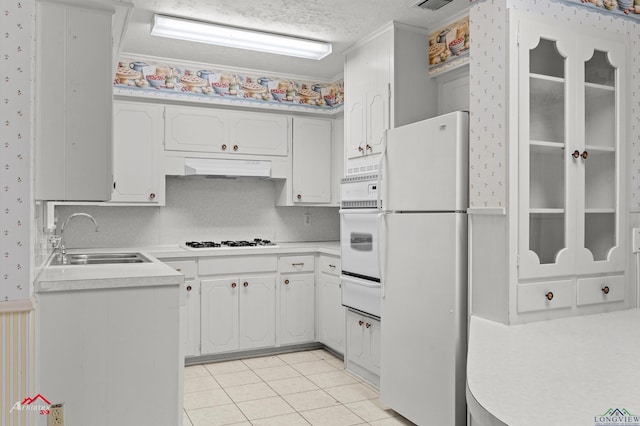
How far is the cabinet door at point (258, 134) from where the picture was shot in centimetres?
457

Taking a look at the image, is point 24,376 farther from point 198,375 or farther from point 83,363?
point 198,375

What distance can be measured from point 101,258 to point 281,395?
1.62m

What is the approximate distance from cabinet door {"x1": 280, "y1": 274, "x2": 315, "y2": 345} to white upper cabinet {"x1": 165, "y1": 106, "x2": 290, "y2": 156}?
123 centimetres

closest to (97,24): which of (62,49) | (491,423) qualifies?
(62,49)

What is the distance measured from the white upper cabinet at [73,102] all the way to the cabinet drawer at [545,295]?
1997 mm

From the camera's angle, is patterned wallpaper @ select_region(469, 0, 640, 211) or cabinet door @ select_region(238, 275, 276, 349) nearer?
patterned wallpaper @ select_region(469, 0, 640, 211)

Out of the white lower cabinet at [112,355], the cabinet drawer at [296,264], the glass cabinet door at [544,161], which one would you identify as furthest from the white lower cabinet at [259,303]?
the glass cabinet door at [544,161]

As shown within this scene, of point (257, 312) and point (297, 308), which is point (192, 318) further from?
point (297, 308)

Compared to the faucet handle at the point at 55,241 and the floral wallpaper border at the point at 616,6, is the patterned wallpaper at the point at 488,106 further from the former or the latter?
the faucet handle at the point at 55,241

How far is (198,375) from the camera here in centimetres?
389

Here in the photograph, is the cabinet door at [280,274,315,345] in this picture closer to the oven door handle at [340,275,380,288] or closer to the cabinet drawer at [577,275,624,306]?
the oven door handle at [340,275,380,288]

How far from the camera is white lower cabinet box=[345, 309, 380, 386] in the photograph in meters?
3.51

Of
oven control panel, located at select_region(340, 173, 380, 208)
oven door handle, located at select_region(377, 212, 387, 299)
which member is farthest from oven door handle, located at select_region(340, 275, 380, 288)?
oven control panel, located at select_region(340, 173, 380, 208)

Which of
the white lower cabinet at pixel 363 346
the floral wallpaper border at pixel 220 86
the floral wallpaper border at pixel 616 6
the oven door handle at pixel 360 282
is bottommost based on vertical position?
the white lower cabinet at pixel 363 346
